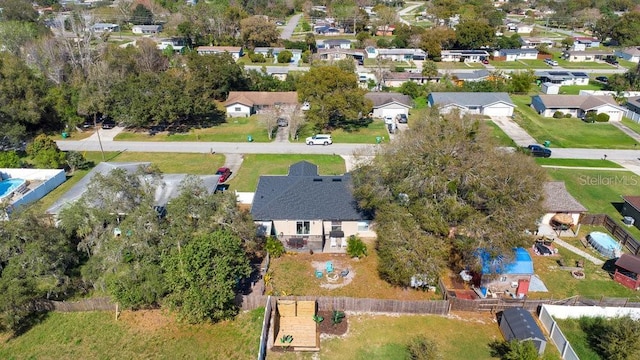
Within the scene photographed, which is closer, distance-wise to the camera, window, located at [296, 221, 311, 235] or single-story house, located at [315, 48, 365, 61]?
window, located at [296, 221, 311, 235]

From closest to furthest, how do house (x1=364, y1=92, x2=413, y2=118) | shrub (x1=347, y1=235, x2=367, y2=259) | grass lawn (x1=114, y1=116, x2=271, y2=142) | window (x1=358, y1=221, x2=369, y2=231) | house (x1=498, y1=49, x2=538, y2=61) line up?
shrub (x1=347, y1=235, x2=367, y2=259)
window (x1=358, y1=221, x2=369, y2=231)
grass lawn (x1=114, y1=116, x2=271, y2=142)
house (x1=364, y1=92, x2=413, y2=118)
house (x1=498, y1=49, x2=538, y2=61)

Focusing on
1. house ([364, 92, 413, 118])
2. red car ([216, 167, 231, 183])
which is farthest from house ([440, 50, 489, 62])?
red car ([216, 167, 231, 183])

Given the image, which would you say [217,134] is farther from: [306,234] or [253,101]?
[306,234]

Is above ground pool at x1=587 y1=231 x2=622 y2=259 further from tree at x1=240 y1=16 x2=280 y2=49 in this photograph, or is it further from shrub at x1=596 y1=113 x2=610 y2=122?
tree at x1=240 y1=16 x2=280 y2=49

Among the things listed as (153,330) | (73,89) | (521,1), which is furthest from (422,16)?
(153,330)

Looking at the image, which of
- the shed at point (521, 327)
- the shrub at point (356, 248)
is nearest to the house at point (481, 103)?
the shrub at point (356, 248)

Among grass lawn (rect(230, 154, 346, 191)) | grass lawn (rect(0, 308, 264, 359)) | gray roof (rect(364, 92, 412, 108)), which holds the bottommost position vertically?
grass lawn (rect(0, 308, 264, 359))

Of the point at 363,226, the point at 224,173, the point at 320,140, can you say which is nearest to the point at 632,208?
the point at 363,226
